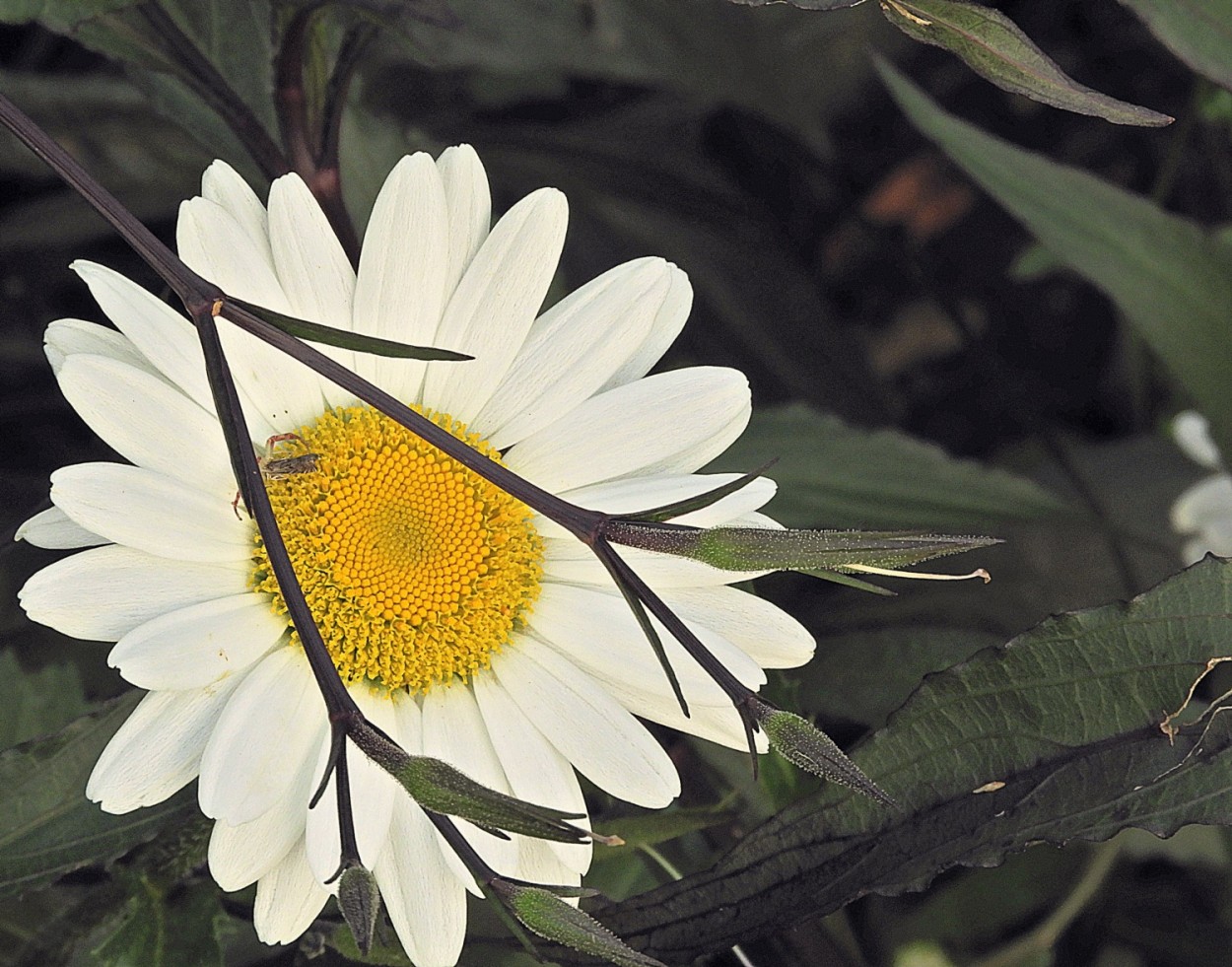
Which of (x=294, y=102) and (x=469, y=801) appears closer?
(x=469, y=801)

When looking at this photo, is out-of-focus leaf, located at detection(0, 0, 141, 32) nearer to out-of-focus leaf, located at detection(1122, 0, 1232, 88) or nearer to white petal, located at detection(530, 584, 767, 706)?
white petal, located at detection(530, 584, 767, 706)

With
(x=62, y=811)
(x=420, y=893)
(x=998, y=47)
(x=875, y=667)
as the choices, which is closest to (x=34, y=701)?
(x=62, y=811)

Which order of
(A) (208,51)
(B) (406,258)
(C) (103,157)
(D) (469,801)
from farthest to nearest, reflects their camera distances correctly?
(C) (103,157), (A) (208,51), (B) (406,258), (D) (469,801)

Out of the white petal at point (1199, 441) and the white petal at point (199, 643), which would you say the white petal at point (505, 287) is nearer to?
the white petal at point (199, 643)

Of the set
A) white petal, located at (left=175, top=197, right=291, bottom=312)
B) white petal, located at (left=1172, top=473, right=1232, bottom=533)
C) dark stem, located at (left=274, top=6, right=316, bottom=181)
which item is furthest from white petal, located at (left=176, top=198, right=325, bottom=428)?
white petal, located at (left=1172, top=473, right=1232, bottom=533)

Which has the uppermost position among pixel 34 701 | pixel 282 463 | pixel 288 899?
pixel 282 463

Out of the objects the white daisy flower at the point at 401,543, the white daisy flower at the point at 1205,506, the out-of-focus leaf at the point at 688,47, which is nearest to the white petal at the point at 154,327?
the white daisy flower at the point at 401,543

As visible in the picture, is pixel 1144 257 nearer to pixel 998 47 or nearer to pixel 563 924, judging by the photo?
pixel 998 47
